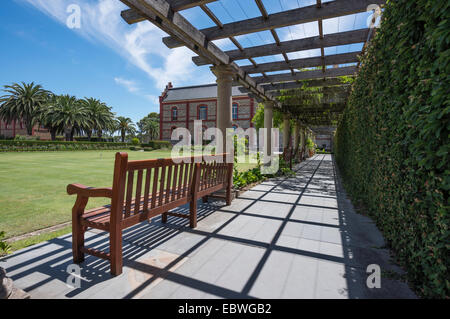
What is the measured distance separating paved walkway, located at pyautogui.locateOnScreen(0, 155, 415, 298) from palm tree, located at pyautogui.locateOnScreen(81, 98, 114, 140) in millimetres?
41154

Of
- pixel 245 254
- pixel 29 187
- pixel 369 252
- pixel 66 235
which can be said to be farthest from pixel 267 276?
pixel 29 187

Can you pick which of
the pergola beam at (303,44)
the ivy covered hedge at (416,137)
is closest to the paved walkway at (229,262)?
the ivy covered hedge at (416,137)

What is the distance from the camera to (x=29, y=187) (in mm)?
5734

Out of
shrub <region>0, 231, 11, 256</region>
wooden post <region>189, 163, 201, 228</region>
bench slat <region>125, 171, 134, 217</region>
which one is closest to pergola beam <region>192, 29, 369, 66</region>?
wooden post <region>189, 163, 201, 228</region>

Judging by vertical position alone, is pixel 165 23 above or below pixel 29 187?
above

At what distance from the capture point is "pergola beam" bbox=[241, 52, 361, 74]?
18.2 ft

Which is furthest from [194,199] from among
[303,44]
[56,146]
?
[56,146]

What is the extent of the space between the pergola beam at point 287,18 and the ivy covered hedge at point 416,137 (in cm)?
87

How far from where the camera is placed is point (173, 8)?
3379 mm

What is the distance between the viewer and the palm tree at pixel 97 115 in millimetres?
38594

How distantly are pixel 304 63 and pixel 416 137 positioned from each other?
4.69 meters

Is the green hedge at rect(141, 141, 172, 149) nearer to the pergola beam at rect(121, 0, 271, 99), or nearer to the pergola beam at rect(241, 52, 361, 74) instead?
the pergola beam at rect(241, 52, 361, 74)
